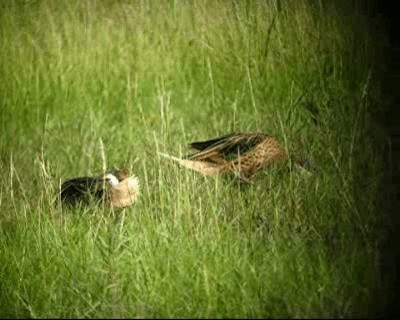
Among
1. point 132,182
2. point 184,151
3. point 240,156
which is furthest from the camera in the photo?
point 184,151

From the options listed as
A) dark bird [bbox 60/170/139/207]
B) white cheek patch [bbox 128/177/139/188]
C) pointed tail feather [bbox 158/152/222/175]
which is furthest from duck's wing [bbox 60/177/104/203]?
pointed tail feather [bbox 158/152/222/175]

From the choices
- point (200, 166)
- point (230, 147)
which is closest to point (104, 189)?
point (200, 166)

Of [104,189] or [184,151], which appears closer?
[104,189]

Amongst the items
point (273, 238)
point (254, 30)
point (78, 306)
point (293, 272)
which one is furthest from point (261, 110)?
point (78, 306)

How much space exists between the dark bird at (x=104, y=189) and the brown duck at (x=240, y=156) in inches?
8.0

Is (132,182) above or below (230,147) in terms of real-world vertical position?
below

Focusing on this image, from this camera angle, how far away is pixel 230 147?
2.59m

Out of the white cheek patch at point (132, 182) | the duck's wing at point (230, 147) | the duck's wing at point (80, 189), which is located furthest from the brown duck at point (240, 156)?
the duck's wing at point (80, 189)

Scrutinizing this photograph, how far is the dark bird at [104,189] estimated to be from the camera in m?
2.60

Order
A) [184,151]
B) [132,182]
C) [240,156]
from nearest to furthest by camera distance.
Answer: [240,156] → [132,182] → [184,151]

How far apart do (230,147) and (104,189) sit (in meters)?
0.52

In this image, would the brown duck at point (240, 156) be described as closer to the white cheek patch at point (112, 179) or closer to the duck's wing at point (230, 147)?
the duck's wing at point (230, 147)

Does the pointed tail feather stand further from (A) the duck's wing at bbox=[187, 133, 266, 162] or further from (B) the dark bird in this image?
(B) the dark bird

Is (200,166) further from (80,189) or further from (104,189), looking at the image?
(80,189)
